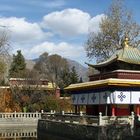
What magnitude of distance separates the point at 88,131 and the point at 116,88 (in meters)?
5.31

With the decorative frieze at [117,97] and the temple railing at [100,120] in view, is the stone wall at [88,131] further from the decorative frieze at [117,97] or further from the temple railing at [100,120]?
the decorative frieze at [117,97]

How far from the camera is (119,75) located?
3516 cm

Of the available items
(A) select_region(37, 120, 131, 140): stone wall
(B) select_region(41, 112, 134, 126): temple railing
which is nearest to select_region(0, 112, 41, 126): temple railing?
(A) select_region(37, 120, 131, 140): stone wall

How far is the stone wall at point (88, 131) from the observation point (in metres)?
28.2

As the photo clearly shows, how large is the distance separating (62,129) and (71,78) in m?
44.0

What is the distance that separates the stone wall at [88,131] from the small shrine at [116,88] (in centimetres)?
337

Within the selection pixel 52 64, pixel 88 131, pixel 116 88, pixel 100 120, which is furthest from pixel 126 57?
pixel 52 64

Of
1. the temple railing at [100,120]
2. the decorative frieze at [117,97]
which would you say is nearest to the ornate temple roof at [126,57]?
the decorative frieze at [117,97]

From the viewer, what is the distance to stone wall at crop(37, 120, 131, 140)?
92.7 feet

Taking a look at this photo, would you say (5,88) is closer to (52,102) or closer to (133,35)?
(52,102)

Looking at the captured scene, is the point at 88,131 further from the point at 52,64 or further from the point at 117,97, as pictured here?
the point at 52,64

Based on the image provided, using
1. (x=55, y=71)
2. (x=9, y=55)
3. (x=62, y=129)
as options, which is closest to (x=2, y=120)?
(x=9, y=55)

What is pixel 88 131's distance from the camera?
2980cm

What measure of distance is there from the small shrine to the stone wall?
11.1ft
